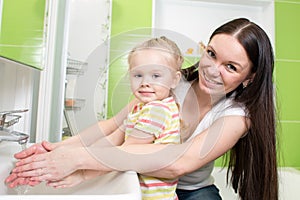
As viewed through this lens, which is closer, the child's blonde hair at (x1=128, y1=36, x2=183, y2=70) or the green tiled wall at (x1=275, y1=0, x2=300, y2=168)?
the child's blonde hair at (x1=128, y1=36, x2=183, y2=70)

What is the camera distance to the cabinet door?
87 centimetres

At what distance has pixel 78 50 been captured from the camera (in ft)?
4.64

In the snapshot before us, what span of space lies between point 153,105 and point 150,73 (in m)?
0.08

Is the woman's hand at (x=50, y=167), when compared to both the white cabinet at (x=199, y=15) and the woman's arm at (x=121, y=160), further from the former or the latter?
the white cabinet at (x=199, y=15)

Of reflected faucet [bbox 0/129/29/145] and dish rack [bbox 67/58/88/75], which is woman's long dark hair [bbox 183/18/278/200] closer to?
dish rack [bbox 67/58/88/75]

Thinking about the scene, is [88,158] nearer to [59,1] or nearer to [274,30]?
[59,1]

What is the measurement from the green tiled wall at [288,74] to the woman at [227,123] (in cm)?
121

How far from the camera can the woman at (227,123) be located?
2.85 feet

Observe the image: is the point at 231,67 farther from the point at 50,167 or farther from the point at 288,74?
the point at 288,74

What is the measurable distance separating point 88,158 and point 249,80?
0.66 meters

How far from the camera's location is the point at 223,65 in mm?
1005

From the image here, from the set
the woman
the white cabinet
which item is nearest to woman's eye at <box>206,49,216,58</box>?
the woman

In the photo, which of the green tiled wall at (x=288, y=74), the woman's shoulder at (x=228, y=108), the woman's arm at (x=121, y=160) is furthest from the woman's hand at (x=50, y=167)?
the green tiled wall at (x=288, y=74)

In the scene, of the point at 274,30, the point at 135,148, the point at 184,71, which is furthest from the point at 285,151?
the point at 135,148
